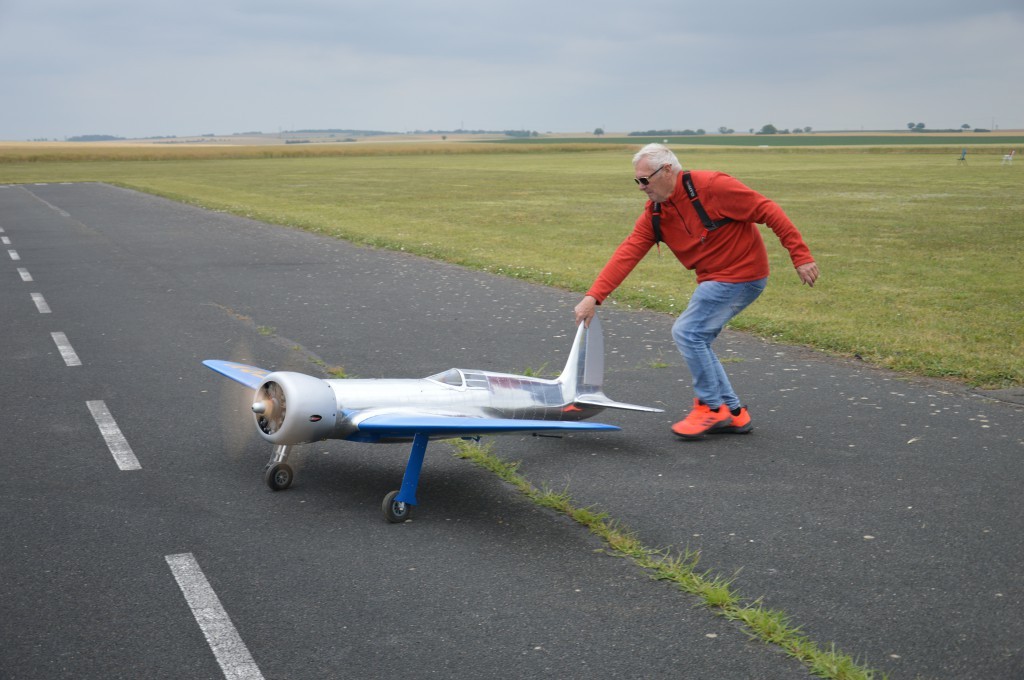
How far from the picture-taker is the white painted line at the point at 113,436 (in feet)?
21.3

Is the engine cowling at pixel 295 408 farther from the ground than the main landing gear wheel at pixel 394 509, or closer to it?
farther from the ground

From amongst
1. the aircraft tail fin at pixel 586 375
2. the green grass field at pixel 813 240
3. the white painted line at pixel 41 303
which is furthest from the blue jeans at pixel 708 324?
the white painted line at pixel 41 303

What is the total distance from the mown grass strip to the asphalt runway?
83mm

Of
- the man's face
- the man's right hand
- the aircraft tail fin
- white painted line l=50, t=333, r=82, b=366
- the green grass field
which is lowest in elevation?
the green grass field

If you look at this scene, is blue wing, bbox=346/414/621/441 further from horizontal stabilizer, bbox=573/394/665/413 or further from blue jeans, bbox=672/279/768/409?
blue jeans, bbox=672/279/768/409

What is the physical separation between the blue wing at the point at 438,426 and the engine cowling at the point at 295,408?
0.21 m

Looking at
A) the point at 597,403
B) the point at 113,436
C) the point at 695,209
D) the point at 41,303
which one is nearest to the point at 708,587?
the point at 597,403

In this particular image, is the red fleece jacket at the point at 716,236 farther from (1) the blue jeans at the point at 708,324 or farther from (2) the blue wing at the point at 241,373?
(2) the blue wing at the point at 241,373

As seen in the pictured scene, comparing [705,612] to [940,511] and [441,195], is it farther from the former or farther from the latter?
[441,195]

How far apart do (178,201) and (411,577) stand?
3201 cm

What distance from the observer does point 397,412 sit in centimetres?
567

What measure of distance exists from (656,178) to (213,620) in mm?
3956

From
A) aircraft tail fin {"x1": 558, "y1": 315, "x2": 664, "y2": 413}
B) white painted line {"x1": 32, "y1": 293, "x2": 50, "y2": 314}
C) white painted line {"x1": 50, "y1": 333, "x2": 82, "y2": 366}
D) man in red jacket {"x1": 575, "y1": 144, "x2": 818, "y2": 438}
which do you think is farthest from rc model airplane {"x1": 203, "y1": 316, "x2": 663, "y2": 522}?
white painted line {"x1": 32, "y1": 293, "x2": 50, "y2": 314}

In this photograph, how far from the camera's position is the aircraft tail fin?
6.79 meters
